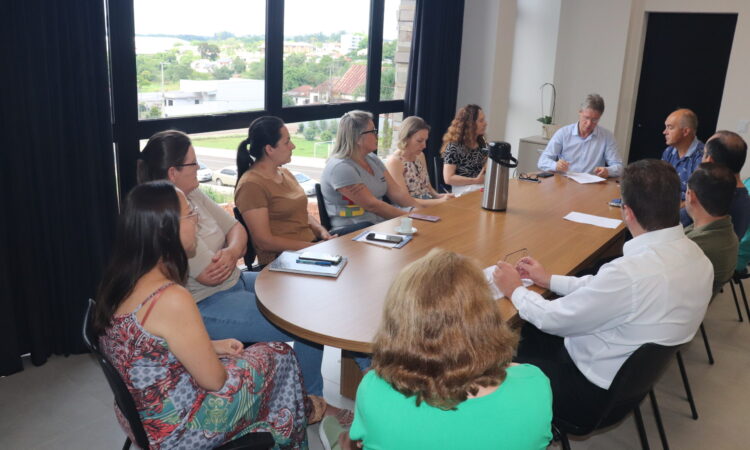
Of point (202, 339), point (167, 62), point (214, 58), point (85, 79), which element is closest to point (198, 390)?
point (202, 339)

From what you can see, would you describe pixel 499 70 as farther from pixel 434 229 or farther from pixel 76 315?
pixel 76 315

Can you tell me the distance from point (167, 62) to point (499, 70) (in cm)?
357

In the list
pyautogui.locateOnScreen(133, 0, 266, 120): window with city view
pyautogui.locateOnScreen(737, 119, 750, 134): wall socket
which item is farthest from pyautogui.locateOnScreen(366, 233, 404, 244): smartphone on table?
pyautogui.locateOnScreen(737, 119, 750, 134): wall socket

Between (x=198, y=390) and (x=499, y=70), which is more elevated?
(x=499, y=70)

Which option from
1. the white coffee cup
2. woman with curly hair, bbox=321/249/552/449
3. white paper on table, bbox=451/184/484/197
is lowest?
white paper on table, bbox=451/184/484/197

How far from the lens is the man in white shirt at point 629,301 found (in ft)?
6.52

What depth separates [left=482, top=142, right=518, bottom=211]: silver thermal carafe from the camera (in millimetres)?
3492

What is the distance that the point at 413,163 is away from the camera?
14.5 feet

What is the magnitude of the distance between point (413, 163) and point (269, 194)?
1502mm

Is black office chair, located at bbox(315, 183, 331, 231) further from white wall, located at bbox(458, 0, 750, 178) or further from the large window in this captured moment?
white wall, located at bbox(458, 0, 750, 178)

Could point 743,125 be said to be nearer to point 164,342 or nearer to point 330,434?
point 330,434

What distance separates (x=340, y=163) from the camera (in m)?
3.69

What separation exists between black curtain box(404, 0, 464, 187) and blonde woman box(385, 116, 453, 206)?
83cm

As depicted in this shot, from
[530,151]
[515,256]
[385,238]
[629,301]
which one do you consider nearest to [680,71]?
[530,151]
